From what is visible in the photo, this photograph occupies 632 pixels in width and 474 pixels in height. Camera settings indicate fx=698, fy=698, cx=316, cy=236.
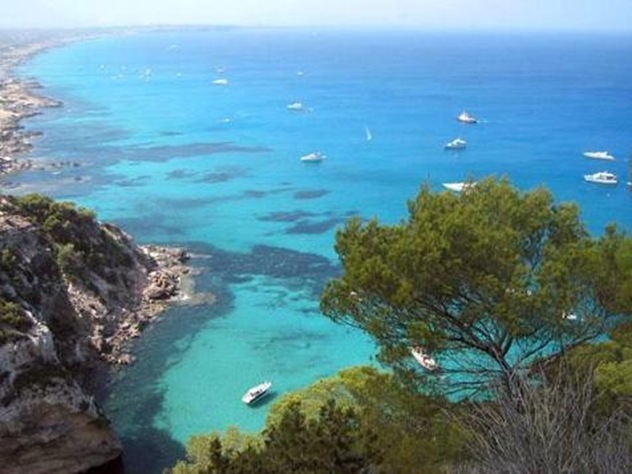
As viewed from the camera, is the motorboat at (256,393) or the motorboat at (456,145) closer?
the motorboat at (256,393)

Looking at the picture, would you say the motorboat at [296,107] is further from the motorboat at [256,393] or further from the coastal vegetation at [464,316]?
the coastal vegetation at [464,316]

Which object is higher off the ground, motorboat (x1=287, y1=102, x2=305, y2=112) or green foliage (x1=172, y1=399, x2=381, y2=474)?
green foliage (x1=172, y1=399, x2=381, y2=474)

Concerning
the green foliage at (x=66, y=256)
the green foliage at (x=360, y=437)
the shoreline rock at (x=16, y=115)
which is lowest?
the shoreline rock at (x=16, y=115)

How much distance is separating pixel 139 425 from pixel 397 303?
1849cm

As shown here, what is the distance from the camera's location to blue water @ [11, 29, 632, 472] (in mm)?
33156

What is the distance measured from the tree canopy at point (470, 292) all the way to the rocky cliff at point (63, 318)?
13440mm

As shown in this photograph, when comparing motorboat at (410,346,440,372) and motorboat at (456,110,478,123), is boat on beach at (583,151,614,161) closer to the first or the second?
motorboat at (456,110,478,123)

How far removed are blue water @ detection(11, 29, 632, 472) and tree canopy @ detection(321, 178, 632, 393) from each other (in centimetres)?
1535

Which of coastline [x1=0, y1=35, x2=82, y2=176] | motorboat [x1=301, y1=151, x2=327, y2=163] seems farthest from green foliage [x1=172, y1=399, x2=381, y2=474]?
coastline [x1=0, y1=35, x2=82, y2=176]

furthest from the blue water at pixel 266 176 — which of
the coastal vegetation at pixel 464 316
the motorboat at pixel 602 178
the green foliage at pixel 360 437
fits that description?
the coastal vegetation at pixel 464 316

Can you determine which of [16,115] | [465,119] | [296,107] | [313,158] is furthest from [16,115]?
[465,119]

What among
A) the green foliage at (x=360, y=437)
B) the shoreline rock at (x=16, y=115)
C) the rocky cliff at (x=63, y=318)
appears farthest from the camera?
the shoreline rock at (x=16, y=115)

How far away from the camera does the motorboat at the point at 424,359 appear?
14102 mm

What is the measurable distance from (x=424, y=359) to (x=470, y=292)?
2.16m
